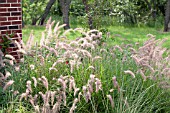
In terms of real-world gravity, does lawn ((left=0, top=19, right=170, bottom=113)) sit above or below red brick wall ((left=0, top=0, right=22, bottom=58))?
below

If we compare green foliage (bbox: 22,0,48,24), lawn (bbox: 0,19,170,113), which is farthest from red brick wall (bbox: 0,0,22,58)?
green foliage (bbox: 22,0,48,24)

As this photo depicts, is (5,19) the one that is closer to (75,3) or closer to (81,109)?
(81,109)

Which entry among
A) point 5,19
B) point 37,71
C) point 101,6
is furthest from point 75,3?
point 37,71

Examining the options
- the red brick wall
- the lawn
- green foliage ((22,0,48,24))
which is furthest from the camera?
green foliage ((22,0,48,24))

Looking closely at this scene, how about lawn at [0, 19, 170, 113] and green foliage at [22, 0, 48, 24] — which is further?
green foliage at [22, 0, 48, 24]

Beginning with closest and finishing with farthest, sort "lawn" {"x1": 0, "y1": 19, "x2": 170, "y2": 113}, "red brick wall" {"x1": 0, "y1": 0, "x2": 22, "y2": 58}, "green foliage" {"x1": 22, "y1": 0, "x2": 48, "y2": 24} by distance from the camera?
1. "lawn" {"x1": 0, "y1": 19, "x2": 170, "y2": 113}
2. "red brick wall" {"x1": 0, "y1": 0, "x2": 22, "y2": 58}
3. "green foliage" {"x1": 22, "y1": 0, "x2": 48, "y2": 24}

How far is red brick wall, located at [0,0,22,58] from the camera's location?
225 inches

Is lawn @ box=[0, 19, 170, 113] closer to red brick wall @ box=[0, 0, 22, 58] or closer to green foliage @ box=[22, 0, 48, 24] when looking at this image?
red brick wall @ box=[0, 0, 22, 58]

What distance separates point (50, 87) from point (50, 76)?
0.21 metres

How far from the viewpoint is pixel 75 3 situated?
19.6 m

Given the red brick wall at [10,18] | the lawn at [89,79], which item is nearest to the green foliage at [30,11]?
the red brick wall at [10,18]

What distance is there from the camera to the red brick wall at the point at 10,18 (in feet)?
18.7

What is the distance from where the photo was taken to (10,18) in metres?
5.82

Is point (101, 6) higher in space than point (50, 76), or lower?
higher
